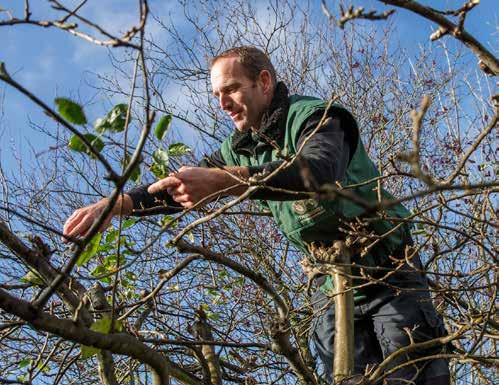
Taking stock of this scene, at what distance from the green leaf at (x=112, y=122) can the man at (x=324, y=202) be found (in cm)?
70

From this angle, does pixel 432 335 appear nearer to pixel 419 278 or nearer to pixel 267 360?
pixel 419 278

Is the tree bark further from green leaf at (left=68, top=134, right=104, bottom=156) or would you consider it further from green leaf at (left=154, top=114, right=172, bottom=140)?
green leaf at (left=68, top=134, right=104, bottom=156)

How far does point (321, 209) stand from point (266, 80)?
25.1 inches

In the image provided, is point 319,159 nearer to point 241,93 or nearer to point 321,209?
point 321,209

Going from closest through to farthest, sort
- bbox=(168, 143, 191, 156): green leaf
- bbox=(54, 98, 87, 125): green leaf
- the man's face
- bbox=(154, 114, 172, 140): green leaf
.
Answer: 1. bbox=(54, 98, 87, 125): green leaf
2. bbox=(154, 114, 172, 140): green leaf
3. bbox=(168, 143, 191, 156): green leaf
4. the man's face

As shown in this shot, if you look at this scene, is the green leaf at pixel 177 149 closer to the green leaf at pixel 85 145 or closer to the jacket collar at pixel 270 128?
the jacket collar at pixel 270 128

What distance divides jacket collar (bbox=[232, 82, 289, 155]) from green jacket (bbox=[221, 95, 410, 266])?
0.09ft

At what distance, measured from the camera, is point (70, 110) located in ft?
4.61

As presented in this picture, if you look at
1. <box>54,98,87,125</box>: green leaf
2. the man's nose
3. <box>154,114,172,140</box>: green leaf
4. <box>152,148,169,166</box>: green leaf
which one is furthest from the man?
<box>54,98,87,125</box>: green leaf

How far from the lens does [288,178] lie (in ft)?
6.99

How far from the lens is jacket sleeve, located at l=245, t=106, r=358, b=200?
2127mm


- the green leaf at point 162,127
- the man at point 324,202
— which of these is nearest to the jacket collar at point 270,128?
the man at point 324,202

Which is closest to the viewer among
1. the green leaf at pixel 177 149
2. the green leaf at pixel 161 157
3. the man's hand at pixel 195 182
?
the green leaf at pixel 161 157

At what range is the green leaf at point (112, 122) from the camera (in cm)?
155
